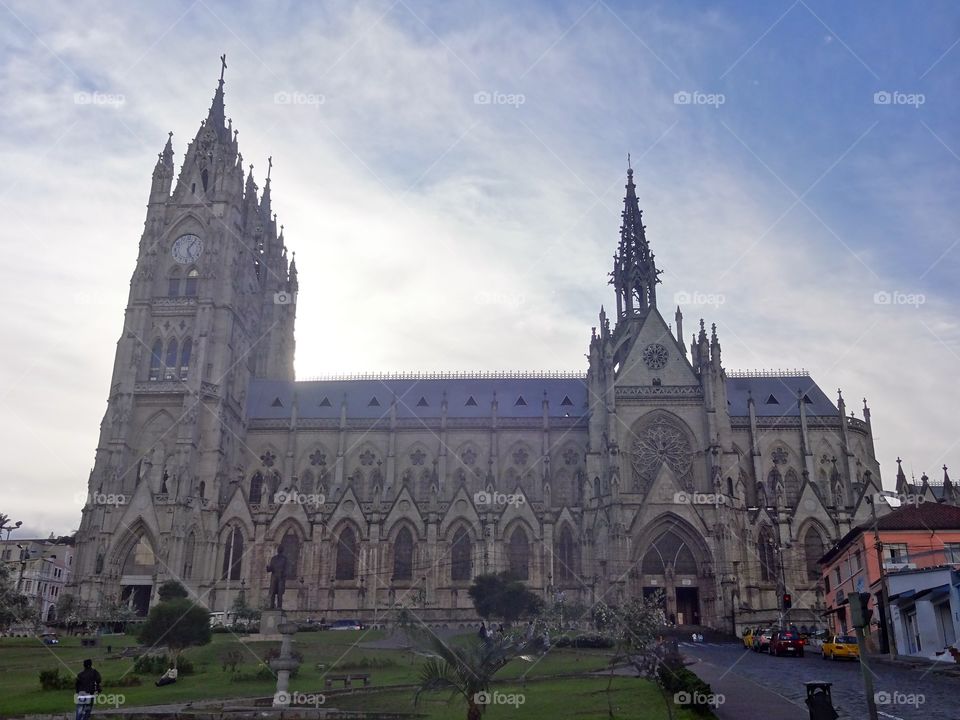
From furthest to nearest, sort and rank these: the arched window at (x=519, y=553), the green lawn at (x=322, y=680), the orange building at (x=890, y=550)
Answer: the arched window at (x=519, y=553) → the orange building at (x=890, y=550) → the green lawn at (x=322, y=680)

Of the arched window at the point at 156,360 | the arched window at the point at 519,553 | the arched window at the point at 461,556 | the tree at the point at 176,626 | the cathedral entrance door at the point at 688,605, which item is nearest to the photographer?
the tree at the point at 176,626

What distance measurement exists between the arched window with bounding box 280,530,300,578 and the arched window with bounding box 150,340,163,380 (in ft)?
53.9

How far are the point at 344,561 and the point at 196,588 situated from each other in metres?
10.6

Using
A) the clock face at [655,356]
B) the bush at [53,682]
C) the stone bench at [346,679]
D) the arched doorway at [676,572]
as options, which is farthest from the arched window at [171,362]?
the stone bench at [346,679]

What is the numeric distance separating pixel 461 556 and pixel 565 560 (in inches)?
302

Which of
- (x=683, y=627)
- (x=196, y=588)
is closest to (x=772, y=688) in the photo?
(x=683, y=627)

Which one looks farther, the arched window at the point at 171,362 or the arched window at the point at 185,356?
the arched window at the point at 185,356

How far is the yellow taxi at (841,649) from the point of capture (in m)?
32.4

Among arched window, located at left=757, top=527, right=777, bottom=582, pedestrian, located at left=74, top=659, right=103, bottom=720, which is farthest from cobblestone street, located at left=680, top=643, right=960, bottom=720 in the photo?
arched window, located at left=757, top=527, right=777, bottom=582

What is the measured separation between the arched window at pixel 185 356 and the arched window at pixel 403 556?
21.3m

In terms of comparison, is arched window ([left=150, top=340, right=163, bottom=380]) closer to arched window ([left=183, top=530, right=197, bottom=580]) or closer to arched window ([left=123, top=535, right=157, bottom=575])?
arched window ([left=123, top=535, right=157, bottom=575])

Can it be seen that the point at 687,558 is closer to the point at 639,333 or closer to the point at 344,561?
the point at 639,333

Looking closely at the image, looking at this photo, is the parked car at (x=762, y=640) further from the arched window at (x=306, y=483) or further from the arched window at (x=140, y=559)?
the arched window at (x=140, y=559)

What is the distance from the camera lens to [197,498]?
59.5m
